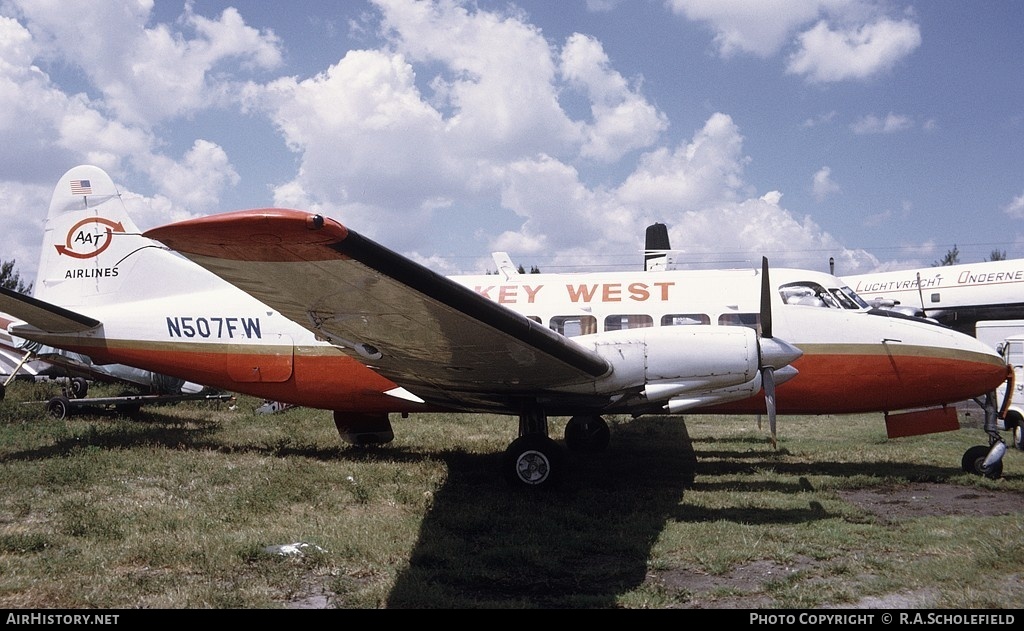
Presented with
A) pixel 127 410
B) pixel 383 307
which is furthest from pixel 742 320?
pixel 127 410

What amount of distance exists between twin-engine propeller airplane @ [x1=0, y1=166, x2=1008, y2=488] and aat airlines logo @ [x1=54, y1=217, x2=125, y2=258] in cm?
3

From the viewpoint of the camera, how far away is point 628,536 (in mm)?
6598

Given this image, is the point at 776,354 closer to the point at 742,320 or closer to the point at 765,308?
the point at 765,308

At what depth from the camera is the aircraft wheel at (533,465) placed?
8.09 meters

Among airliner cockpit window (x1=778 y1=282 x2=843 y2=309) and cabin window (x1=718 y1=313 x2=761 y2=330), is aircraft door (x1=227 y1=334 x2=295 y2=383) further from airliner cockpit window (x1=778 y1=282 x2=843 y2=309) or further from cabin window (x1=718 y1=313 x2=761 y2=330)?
airliner cockpit window (x1=778 y1=282 x2=843 y2=309)

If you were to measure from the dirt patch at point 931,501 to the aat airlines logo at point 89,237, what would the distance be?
1165 cm

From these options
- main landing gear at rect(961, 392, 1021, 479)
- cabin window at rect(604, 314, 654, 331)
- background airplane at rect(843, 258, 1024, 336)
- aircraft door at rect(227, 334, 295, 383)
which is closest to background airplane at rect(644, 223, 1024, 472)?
background airplane at rect(843, 258, 1024, 336)

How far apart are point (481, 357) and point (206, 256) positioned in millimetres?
3229

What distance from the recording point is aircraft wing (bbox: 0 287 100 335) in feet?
32.4

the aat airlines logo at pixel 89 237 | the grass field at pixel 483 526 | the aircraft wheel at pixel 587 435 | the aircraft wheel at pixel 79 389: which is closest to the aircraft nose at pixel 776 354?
the grass field at pixel 483 526

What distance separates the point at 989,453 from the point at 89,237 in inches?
549

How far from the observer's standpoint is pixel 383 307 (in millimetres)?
5996

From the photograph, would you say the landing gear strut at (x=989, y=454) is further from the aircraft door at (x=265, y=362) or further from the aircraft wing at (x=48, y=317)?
the aircraft wing at (x=48, y=317)
